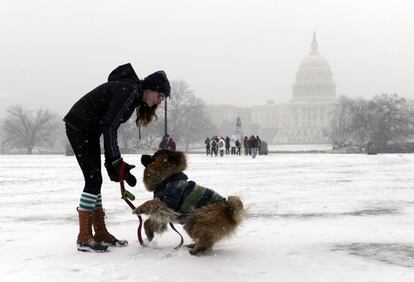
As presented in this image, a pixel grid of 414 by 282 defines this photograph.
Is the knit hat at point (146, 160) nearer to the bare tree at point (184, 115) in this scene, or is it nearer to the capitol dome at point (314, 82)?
the bare tree at point (184, 115)

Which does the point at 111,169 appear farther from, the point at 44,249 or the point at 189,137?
the point at 189,137

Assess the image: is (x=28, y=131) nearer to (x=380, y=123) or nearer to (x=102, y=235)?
(x=380, y=123)

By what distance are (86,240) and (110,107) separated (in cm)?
98

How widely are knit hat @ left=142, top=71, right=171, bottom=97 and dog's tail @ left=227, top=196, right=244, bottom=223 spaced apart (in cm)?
95

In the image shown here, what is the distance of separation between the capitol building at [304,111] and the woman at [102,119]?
110723 mm

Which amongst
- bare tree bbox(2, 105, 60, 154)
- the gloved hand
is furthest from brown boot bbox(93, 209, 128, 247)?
bare tree bbox(2, 105, 60, 154)

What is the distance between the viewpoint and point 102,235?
12.9ft

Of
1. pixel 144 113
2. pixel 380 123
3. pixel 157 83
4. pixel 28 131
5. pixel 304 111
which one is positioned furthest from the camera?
pixel 304 111

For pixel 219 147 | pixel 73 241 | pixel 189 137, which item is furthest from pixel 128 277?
pixel 189 137

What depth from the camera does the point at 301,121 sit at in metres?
124

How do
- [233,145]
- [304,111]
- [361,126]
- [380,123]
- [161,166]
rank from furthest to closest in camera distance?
[304,111]
[361,126]
[380,123]
[233,145]
[161,166]

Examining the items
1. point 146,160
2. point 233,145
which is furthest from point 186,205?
point 233,145

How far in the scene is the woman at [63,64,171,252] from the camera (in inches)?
142

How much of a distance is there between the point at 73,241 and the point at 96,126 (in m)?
0.99
